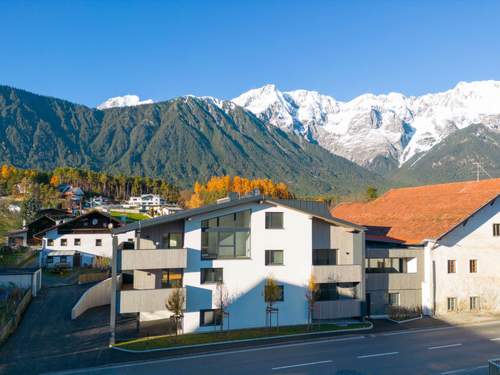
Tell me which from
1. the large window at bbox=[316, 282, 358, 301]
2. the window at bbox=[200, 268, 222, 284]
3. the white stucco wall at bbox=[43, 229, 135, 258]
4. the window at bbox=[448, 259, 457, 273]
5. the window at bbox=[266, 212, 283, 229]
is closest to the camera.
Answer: the window at bbox=[200, 268, 222, 284]

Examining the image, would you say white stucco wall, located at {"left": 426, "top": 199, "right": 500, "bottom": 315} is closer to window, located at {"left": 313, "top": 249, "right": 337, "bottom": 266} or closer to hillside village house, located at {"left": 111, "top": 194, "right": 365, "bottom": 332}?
hillside village house, located at {"left": 111, "top": 194, "right": 365, "bottom": 332}

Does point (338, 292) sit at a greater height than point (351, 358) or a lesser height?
greater

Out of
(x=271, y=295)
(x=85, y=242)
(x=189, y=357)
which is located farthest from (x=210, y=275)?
(x=85, y=242)

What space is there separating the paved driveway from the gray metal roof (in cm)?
747

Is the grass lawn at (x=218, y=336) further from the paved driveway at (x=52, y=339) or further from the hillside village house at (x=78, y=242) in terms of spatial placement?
the hillside village house at (x=78, y=242)

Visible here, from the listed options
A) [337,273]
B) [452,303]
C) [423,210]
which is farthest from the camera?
[423,210]

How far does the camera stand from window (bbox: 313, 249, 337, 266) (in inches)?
1361

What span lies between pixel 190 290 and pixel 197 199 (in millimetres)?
135469

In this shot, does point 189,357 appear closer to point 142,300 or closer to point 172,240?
point 142,300

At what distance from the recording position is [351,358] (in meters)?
25.0

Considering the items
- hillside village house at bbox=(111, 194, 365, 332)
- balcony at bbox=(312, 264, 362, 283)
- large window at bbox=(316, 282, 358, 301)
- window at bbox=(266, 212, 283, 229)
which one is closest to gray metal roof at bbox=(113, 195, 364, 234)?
hillside village house at bbox=(111, 194, 365, 332)

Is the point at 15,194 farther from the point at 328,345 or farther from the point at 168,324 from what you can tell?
the point at 328,345

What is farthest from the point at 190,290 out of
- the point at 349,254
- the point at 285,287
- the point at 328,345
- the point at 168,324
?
the point at 349,254

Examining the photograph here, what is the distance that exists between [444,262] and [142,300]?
80.3 ft
